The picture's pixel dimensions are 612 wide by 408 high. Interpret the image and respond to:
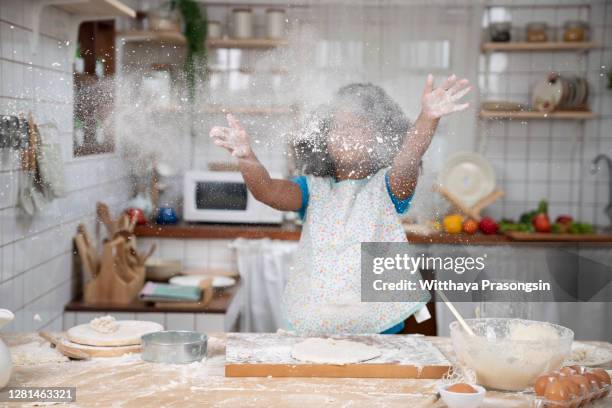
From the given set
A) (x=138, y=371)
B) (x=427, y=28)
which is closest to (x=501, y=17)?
(x=427, y=28)

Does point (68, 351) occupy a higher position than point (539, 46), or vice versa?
point (539, 46)

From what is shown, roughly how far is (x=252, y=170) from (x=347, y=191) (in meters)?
0.15

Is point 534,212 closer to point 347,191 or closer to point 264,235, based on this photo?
point 264,235

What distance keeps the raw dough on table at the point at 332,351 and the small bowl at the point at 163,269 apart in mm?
585

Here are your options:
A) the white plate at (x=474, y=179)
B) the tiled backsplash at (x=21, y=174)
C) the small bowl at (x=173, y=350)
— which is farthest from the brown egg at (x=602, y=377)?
the white plate at (x=474, y=179)

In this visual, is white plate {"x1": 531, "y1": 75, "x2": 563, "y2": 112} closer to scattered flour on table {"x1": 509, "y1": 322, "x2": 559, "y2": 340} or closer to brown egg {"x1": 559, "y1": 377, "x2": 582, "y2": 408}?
scattered flour on table {"x1": 509, "y1": 322, "x2": 559, "y2": 340}

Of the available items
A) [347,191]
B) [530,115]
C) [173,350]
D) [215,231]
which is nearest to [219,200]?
[215,231]

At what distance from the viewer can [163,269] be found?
156 centimetres

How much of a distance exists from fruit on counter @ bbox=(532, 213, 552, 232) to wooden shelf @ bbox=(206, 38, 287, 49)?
706 millimetres

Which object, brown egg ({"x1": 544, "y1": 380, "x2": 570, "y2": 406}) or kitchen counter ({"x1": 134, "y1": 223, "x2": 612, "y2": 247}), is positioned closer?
brown egg ({"x1": 544, "y1": 380, "x2": 570, "y2": 406})

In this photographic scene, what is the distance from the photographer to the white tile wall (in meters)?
1.16

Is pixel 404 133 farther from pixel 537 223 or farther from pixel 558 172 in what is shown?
pixel 537 223

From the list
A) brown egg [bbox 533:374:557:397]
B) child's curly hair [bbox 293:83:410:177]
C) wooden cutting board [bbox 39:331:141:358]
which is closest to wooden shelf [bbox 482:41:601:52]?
child's curly hair [bbox 293:83:410:177]

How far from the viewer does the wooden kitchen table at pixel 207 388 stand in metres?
0.83
